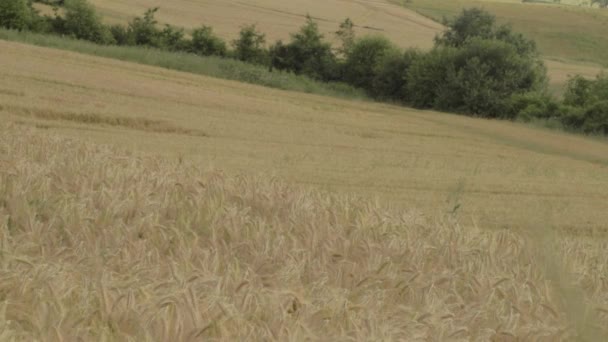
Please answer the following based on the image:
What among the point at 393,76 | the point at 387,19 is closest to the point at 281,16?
the point at 387,19

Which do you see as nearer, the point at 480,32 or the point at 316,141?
the point at 316,141

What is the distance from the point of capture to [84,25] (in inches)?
1448


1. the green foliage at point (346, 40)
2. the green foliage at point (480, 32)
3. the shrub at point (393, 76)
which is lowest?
the shrub at point (393, 76)

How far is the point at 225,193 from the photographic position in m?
5.13

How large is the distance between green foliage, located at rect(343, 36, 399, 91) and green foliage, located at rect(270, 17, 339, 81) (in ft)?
1.94

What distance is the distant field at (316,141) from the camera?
31.4 feet

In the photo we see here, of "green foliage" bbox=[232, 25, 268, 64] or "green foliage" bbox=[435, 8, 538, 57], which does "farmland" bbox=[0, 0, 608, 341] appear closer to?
"green foliage" bbox=[232, 25, 268, 64]

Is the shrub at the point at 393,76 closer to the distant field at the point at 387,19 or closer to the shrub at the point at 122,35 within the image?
the distant field at the point at 387,19

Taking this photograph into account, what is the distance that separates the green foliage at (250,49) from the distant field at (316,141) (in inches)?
573

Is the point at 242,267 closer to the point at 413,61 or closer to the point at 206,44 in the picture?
the point at 413,61

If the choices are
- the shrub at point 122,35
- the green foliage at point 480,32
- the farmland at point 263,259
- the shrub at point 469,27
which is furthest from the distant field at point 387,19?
the farmland at point 263,259

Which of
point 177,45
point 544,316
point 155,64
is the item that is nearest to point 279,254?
point 544,316

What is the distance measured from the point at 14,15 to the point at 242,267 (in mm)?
32729

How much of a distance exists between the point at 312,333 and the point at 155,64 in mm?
28128
